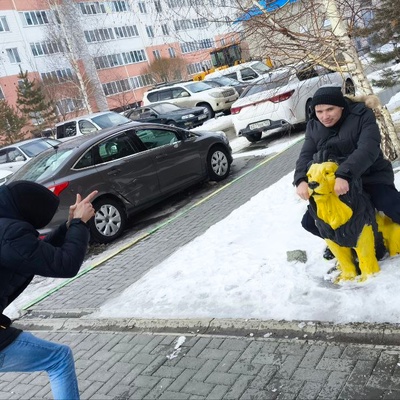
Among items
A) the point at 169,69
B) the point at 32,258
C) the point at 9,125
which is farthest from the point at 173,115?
the point at 169,69

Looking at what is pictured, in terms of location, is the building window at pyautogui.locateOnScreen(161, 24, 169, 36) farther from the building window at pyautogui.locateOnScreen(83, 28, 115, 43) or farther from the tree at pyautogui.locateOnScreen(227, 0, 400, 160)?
the building window at pyautogui.locateOnScreen(83, 28, 115, 43)

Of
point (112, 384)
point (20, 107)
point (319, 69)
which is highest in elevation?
point (20, 107)

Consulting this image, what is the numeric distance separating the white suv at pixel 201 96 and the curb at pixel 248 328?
16049 millimetres

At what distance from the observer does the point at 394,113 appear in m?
10.9

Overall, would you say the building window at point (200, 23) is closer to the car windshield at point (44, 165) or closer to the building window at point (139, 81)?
the car windshield at point (44, 165)

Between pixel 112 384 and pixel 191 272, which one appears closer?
pixel 112 384

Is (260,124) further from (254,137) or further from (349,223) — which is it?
(349,223)

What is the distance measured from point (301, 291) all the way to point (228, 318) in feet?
→ 2.21

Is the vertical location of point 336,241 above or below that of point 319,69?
below

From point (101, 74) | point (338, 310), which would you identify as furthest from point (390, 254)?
point (101, 74)

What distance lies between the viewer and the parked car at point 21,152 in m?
17.1

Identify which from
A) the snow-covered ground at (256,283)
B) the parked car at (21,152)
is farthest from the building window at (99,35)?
the snow-covered ground at (256,283)

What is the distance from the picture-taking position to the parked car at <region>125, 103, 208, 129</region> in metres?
18.6

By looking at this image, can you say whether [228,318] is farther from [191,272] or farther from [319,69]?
[319,69]
